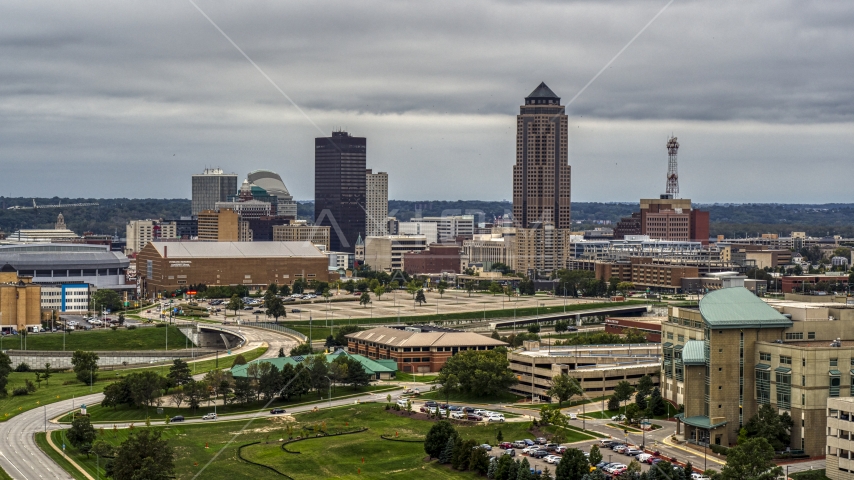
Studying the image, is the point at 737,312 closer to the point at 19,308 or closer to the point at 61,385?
the point at 61,385

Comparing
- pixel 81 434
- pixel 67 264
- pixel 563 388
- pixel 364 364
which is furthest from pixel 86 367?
pixel 67 264

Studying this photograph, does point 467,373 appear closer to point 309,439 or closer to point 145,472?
point 309,439

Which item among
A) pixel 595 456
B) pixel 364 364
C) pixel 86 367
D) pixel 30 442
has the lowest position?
pixel 30 442

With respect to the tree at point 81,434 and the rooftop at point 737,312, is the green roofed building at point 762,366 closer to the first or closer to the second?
the rooftop at point 737,312

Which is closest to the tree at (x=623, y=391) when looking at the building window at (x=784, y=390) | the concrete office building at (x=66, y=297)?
the building window at (x=784, y=390)

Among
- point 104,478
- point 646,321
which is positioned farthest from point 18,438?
point 646,321

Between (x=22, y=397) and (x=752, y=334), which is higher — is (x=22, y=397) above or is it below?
below
